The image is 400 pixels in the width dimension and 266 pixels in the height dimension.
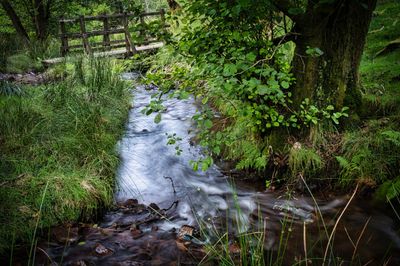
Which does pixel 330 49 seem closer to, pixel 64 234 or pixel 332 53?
pixel 332 53

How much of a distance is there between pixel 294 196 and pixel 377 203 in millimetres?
876

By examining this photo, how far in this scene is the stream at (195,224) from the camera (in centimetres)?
311

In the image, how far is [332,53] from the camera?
412 cm

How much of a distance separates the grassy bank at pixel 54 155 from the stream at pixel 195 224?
24 cm

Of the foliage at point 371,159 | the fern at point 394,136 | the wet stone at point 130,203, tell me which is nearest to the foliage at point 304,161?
the foliage at point 371,159

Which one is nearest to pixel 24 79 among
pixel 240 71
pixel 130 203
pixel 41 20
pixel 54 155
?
pixel 54 155

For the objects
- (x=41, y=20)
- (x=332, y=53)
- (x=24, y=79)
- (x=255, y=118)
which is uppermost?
(x=41, y=20)

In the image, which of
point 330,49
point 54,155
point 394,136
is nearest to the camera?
point 394,136

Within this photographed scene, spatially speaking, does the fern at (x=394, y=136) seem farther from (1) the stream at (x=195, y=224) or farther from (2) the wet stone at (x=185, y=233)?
(2) the wet stone at (x=185, y=233)

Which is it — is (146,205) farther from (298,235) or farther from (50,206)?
(298,235)

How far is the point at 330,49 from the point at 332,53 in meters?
0.06

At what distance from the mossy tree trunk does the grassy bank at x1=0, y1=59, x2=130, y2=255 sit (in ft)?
8.75

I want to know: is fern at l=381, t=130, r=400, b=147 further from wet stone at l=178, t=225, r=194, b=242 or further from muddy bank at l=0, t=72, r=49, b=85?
muddy bank at l=0, t=72, r=49, b=85

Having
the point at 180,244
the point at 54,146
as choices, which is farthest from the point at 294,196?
the point at 54,146
